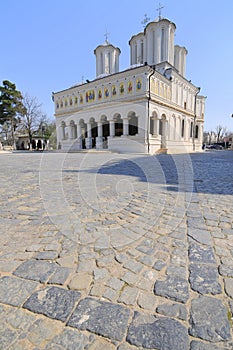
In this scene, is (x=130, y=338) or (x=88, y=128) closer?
(x=130, y=338)

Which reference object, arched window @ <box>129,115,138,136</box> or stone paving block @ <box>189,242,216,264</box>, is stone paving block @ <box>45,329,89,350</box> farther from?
arched window @ <box>129,115,138,136</box>

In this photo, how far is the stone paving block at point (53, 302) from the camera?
4.56 ft

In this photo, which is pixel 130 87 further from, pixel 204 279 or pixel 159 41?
pixel 204 279

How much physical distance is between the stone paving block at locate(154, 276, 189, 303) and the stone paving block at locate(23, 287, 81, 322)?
0.71 m

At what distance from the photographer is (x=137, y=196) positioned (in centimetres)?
443

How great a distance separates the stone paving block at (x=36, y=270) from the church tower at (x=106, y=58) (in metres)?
39.9

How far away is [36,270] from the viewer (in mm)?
1877

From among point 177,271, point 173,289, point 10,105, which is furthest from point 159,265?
point 10,105

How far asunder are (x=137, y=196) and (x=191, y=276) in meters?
2.70

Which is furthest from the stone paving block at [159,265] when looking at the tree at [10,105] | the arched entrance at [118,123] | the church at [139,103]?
the tree at [10,105]

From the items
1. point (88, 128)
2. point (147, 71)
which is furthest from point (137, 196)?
point (88, 128)

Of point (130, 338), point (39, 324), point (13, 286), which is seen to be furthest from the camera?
point (13, 286)

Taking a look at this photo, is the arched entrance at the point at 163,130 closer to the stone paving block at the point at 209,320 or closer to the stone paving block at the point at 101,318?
the stone paving block at the point at 209,320

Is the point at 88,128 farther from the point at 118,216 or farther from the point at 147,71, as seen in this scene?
the point at 118,216
